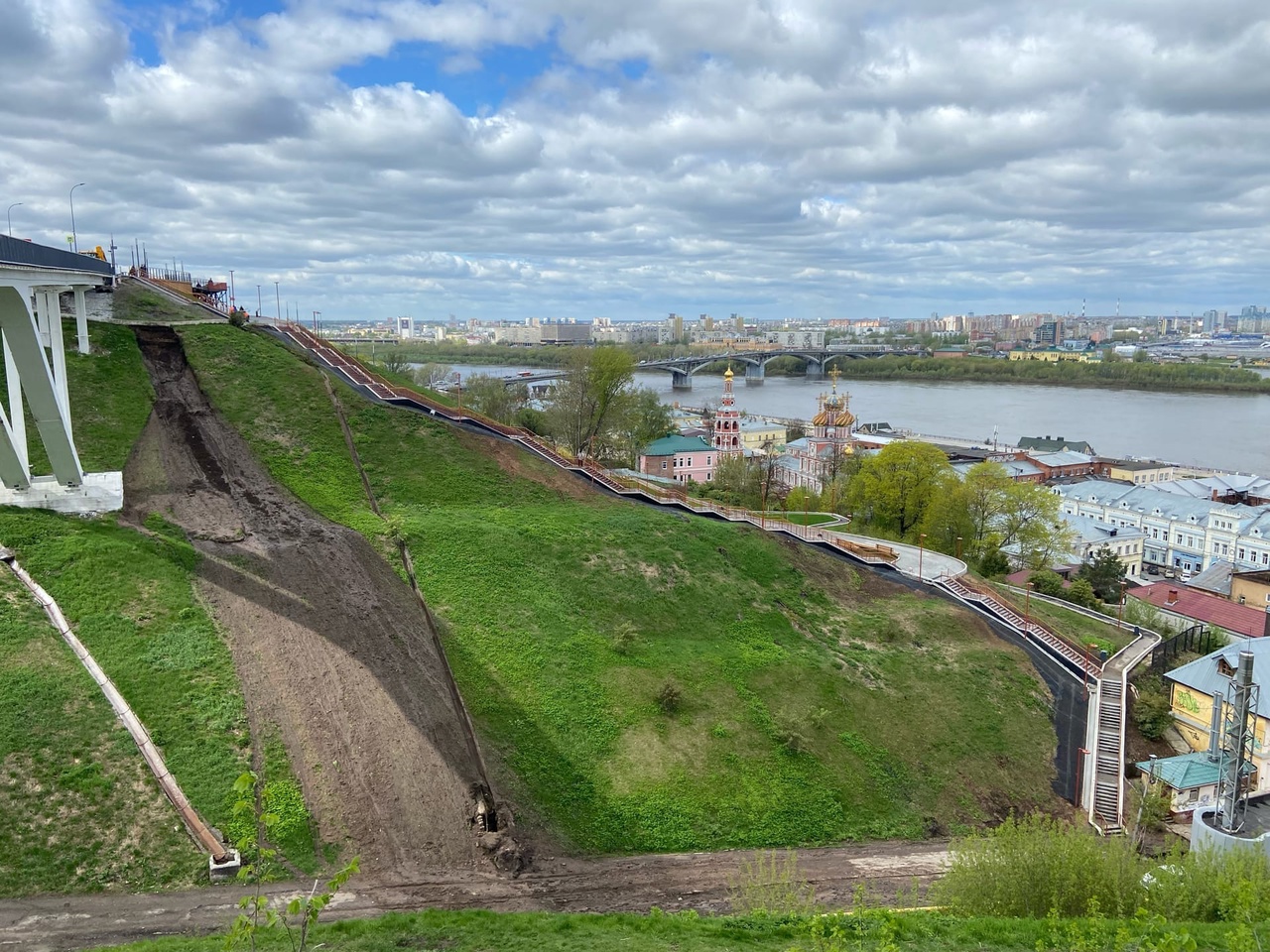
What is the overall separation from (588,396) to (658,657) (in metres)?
24.2

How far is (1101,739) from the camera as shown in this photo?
63.1ft

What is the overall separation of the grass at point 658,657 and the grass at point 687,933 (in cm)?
321

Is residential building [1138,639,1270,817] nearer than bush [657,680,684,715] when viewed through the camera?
No

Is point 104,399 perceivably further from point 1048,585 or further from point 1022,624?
point 1048,585

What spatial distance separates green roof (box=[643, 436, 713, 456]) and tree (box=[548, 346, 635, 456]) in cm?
1115

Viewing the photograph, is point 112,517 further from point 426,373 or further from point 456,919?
point 426,373

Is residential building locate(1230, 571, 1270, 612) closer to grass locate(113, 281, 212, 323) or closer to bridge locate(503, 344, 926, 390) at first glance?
grass locate(113, 281, 212, 323)

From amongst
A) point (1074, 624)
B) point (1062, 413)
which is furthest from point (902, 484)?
point (1062, 413)

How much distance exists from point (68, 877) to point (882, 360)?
135 meters

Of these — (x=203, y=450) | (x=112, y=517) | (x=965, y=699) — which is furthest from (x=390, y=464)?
(x=965, y=699)

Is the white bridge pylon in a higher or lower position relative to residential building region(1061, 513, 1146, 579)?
higher

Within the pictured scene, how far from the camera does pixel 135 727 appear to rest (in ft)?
40.1

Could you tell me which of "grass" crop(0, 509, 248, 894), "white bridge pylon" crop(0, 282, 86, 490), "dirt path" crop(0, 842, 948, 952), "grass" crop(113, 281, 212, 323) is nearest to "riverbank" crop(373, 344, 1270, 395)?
"grass" crop(113, 281, 212, 323)

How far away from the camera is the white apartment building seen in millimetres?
43500
